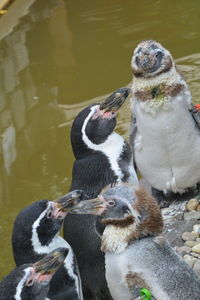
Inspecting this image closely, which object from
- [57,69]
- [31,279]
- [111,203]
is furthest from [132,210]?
[57,69]

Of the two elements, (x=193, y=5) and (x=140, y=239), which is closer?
(x=140, y=239)

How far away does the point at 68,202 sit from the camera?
13.4ft

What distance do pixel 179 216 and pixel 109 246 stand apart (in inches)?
55.3

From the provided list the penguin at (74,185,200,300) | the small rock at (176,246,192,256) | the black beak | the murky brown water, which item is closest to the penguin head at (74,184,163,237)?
the penguin at (74,185,200,300)

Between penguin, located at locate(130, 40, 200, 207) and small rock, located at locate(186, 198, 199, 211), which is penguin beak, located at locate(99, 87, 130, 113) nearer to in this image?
penguin, located at locate(130, 40, 200, 207)

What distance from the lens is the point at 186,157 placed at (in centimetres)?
480

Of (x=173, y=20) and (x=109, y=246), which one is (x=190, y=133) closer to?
(x=109, y=246)

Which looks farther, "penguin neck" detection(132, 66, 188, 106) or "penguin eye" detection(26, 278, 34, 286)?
"penguin neck" detection(132, 66, 188, 106)

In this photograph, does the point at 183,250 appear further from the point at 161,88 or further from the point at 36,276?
the point at 36,276

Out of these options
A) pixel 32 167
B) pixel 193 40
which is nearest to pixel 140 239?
pixel 32 167

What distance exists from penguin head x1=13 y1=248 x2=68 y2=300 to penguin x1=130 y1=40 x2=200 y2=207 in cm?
130

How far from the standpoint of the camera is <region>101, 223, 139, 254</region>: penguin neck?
3.56 m

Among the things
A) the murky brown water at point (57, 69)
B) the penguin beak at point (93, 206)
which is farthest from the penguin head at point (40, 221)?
the murky brown water at point (57, 69)

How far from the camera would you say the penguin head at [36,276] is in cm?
344
